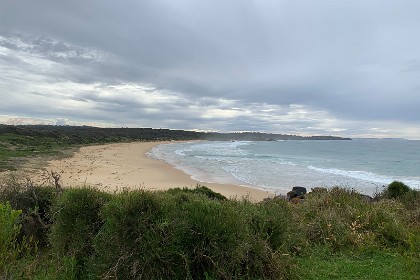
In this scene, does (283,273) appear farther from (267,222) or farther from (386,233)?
(386,233)

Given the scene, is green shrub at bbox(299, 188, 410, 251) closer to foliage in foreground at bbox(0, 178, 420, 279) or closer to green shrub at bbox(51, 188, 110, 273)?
foliage in foreground at bbox(0, 178, 420, 279)

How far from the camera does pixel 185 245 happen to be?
5.00 m

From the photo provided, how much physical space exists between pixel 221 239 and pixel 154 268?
1030mm

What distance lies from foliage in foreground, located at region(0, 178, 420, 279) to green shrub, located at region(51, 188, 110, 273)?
15mm

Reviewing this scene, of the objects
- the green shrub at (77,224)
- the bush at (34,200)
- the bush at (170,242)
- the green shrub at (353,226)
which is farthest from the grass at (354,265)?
the bush at (34,200)

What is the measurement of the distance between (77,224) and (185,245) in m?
1.83

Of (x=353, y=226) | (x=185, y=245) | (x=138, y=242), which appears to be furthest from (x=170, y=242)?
(x=353, y=226)

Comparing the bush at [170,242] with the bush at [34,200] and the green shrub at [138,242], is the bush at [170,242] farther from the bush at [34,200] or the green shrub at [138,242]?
the bush at [34,200]

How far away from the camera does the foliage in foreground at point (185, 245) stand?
15.5ft

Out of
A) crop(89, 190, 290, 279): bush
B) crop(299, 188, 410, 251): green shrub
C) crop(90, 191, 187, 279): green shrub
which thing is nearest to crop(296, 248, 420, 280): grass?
crop(299, 188, 410, 251): green shrub

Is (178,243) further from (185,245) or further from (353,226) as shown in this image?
(353,226)

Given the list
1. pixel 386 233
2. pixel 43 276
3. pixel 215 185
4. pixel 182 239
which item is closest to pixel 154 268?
pixel 182 239

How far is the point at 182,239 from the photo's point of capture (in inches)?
195

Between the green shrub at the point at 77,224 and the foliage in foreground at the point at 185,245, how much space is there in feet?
0.05
